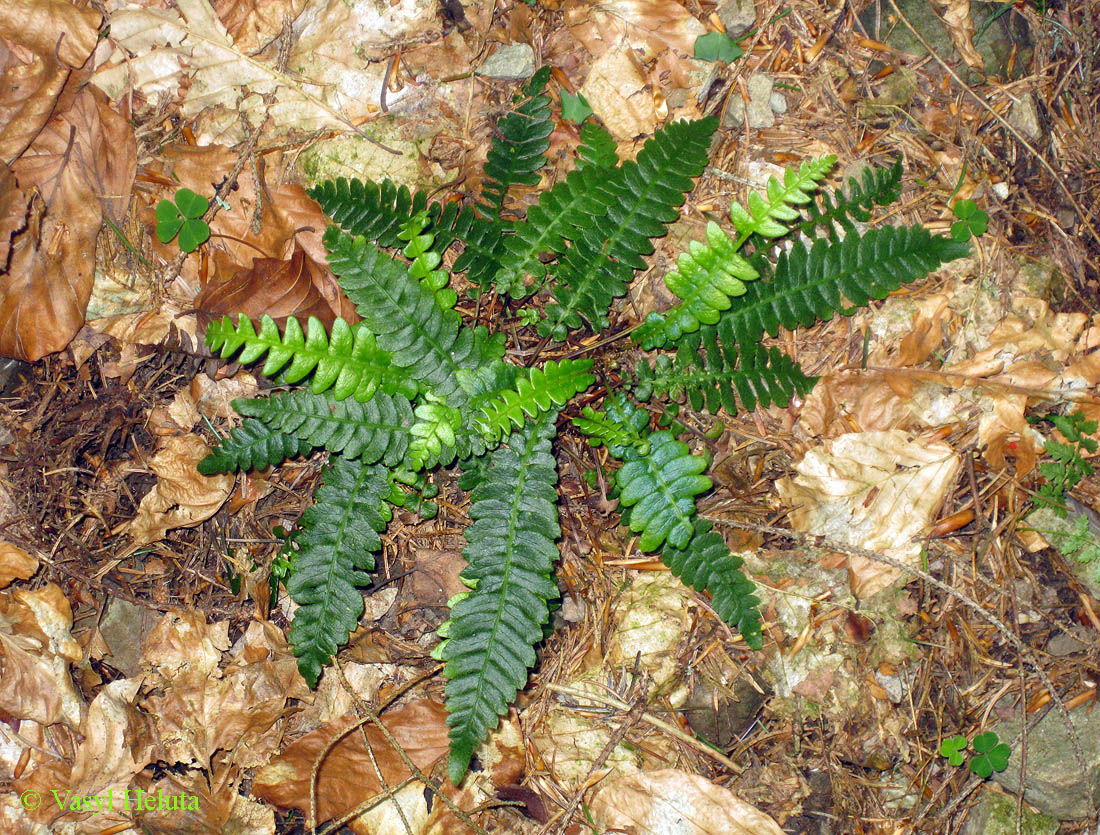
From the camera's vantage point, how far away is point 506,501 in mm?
2975

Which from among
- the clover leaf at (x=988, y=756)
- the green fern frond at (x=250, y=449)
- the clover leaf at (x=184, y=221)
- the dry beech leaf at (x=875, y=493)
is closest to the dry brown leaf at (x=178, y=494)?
the green fern frond at (x=250, y=449)

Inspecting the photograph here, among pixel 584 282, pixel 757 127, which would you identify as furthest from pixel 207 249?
pixel 757 127

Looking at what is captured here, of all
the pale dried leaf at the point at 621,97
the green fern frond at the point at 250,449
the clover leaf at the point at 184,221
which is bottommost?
the green fern frond at the point at 250,449

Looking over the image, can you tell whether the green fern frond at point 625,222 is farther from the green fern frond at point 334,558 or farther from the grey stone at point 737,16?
the green fern frond at point 334,558

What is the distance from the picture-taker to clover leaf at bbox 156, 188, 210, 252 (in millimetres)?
3578

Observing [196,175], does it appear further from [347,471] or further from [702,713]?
[702,713]

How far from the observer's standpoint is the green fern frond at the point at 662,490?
2885 mm

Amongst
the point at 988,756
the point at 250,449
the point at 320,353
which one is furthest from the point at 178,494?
the point at 988,756

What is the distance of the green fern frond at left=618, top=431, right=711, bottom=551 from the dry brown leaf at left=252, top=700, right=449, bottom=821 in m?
1.35

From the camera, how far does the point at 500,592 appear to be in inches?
113

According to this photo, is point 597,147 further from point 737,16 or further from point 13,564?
point 13,564

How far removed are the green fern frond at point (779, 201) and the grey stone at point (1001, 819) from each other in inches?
105

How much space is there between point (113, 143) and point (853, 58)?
384 cm

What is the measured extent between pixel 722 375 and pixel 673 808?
190cm
